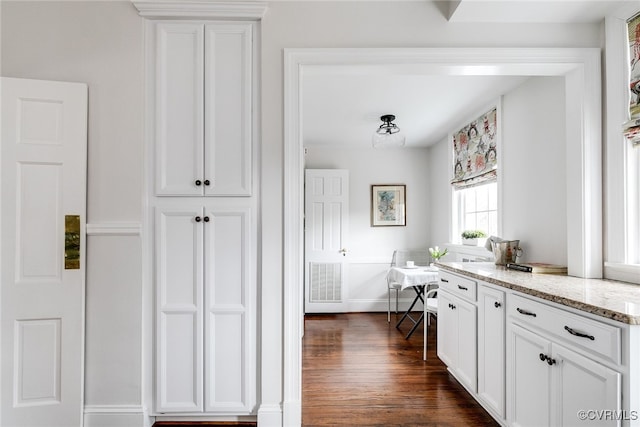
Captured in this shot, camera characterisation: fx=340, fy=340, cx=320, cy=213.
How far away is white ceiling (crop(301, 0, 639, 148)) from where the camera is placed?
1.95 meters

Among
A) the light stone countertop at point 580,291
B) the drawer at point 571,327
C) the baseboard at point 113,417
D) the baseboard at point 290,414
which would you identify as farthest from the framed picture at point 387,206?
the baseboard at point 113,417

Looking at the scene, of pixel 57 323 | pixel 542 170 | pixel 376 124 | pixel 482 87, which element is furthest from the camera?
pixel 376 124

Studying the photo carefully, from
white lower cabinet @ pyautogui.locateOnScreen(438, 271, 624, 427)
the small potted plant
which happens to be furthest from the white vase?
white lower cabinet @ pyautogui.locateOnScreen(438, 271, 624, 427)

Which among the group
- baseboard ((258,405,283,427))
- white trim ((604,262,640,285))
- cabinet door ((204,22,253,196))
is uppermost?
cabinet door ((204,22,253,196))

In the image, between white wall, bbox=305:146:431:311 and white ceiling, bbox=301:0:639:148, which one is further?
white wall, bbox=305:146:431:311

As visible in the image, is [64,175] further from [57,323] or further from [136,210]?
[57,323]

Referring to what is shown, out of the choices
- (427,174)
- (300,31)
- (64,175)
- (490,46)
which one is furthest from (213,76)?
(427,174)

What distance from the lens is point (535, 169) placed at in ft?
9.07

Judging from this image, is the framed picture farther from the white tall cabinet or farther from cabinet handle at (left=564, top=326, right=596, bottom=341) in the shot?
cabinet handle at (left=564, top=326, right=596, bottom=341)

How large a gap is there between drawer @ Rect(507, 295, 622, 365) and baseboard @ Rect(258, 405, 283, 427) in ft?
4.77

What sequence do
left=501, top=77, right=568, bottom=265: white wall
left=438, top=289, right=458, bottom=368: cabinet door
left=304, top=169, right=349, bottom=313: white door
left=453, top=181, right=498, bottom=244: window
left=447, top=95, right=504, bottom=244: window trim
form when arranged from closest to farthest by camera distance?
left=501, top=77, right=568, bottom=265: white wall, left=438, top=289, right=458, bottom=368: cabinet door, left=447, top=95, right=504, bottom=244: window trim, left=453, top=181, right=498, bottom=244: window, left=304, top=169, right=349, bottom=313: white door

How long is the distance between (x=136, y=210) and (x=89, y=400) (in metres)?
1.14

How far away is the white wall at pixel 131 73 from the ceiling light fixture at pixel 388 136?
1580mm

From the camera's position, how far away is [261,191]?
2.04m
